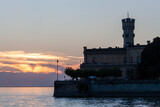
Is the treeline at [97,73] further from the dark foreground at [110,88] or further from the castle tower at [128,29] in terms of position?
the castle tower at [128,29]

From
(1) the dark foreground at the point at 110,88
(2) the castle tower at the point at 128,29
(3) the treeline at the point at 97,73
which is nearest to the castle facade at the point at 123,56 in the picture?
(2) the castle tower at the point at 128,29

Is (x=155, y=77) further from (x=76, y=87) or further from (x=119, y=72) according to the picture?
(x=76, y=87)

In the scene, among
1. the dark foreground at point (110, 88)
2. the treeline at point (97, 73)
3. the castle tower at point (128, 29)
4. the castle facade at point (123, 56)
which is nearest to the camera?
the dark foreground at point (110, 88)

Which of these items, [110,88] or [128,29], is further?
[128,29]

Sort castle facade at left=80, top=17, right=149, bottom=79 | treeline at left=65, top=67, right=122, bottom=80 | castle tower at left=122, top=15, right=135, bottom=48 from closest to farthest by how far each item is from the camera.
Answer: treeline at left=65, top=67, right=122, bottom=80, castle facade at left=80, top=17, right=149, bottom=79, castle tower at left=122, top=15, right=135, bottom=48

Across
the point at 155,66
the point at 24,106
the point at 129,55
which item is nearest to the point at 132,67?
the point at 129,55

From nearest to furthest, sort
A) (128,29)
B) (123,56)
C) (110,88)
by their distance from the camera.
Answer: (110,88) → (123,56) → (128,29)

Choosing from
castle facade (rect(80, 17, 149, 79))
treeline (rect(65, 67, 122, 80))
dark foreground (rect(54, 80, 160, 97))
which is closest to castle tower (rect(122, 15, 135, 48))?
castle facade (rect(80, 17, 149, 79))

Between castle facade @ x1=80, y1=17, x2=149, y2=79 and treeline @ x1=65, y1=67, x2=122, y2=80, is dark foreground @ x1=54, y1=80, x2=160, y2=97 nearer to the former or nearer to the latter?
treeline @ x1=65, y1=67, x2=122, y2=80

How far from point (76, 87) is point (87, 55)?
28142 mm

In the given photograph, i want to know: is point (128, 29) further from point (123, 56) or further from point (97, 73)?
point (97, 73)

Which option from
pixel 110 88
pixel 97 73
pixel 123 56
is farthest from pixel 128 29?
pixel 110 88

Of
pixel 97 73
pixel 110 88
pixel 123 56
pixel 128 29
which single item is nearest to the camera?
pixel 110 88

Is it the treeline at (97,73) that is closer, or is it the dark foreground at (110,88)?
the dark foreground at (110,88)
